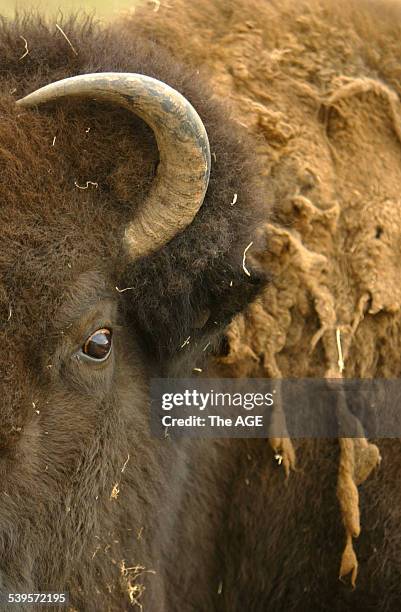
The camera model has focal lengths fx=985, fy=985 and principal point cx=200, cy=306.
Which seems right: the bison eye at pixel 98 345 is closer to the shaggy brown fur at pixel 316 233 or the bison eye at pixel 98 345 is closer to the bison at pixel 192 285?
the bison at pixel 192 285

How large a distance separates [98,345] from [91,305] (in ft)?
0.54

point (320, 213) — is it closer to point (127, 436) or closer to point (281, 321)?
point (281, 321)

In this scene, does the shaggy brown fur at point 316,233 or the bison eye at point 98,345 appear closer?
the bison eye at point 98,345

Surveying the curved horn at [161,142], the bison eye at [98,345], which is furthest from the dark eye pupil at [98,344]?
the curved horn at [161,142]

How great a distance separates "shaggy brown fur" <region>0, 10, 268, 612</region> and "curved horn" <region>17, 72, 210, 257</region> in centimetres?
7

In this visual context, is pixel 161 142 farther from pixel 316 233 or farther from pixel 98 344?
pixel 316 233

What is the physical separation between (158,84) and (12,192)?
24.8 inches

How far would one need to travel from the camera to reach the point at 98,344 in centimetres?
351

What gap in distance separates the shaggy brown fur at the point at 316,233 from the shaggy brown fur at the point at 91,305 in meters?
0.51

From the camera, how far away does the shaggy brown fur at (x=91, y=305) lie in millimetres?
3297

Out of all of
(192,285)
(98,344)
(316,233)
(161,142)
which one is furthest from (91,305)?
(316,233)

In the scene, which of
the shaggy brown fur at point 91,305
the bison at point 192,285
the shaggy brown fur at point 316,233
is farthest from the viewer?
the shaggy brown fur at point 316,233

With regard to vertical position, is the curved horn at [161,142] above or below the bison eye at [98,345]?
above

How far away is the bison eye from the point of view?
137 inches
